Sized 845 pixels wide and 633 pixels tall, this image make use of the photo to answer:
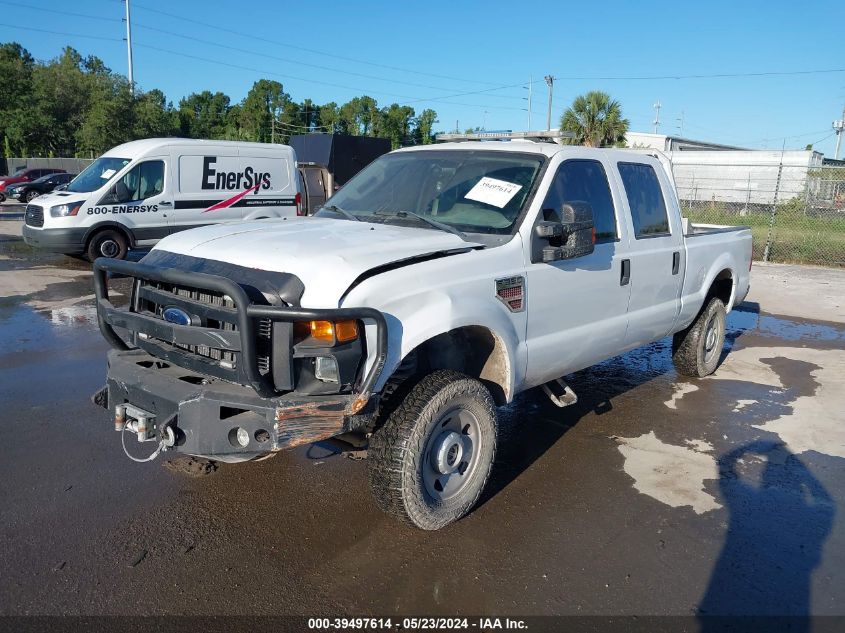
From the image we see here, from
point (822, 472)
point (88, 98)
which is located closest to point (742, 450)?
point (822, 472)

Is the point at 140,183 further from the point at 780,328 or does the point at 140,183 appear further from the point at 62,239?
the point at 780,328

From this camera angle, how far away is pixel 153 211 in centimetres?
1262

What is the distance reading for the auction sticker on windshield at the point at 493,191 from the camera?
4250 mm

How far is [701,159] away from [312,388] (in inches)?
1607

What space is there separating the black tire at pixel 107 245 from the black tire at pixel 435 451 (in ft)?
33.8

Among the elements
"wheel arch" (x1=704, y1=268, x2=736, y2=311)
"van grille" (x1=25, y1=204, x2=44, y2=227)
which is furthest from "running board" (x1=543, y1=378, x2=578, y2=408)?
"van grille" (x1=25, y1=204, x2=44, y2=227)

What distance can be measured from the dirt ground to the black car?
26718mm

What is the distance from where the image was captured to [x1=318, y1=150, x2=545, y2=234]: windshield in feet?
13.9

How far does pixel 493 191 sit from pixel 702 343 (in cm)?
340

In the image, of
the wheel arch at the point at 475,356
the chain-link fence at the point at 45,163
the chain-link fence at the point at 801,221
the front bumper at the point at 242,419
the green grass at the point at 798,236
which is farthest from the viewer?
the chain-link fence at the point at 45,163

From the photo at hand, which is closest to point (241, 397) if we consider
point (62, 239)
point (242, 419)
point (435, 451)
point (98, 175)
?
point (242, 419)

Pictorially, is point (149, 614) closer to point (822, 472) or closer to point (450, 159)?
point (450, 159)

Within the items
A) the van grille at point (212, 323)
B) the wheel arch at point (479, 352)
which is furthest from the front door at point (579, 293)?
the van grille at point (212, 323)

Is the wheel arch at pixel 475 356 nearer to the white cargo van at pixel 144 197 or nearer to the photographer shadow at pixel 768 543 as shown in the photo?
the photographer shadow at pixel 768 543
